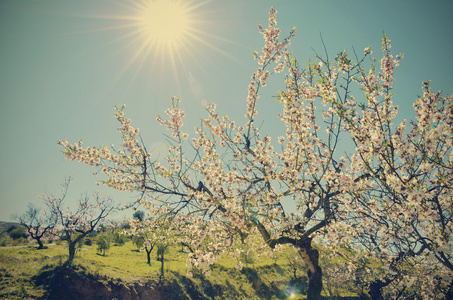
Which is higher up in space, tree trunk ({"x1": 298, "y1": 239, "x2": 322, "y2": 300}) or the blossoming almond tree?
the blossoming almond tree

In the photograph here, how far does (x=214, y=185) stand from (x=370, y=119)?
4635 mm

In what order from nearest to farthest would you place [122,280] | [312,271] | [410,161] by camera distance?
[410,161] < [312,271] < [122,280]

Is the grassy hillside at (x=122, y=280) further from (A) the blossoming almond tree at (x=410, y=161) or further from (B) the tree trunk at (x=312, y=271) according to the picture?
(A) the blossoming almond tree at (x=410, y=161)

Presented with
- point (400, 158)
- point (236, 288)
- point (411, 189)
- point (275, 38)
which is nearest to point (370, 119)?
point (400, 158)

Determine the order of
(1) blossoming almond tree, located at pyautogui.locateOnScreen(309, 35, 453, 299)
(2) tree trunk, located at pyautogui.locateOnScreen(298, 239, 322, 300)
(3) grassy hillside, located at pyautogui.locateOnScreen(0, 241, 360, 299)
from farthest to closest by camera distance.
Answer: (3) grassy hillside, located at pyautogui.locateOnScreen(0, 241, 360, 299) → (2) tree trunk, located at pyautogui.locateOnScreen(298, 239, 322, 300) → (1) blossoming almond tree, located at pyautogui.locateOnScreen(309, 35, 453, 299)

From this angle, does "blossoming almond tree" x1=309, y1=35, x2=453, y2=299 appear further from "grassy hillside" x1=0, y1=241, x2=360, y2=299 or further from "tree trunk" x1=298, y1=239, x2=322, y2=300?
"grassy hillside" x1=0, y1=241, x2=360, y2=299

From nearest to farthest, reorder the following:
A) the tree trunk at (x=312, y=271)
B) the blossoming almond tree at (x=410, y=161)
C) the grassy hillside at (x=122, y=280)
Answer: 1. the blossoming almond tree at (x=410, y=161)
2. the tree trunk at (x=312, y=271)
3. the grassy hillside at (x=122, y=280)

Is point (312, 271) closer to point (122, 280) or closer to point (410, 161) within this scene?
point (410, 161)

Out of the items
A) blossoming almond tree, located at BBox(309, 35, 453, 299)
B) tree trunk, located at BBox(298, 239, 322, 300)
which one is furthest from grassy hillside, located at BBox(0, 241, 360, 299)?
blossoming almond tree, located at BBox(309, 35, 453, 299)

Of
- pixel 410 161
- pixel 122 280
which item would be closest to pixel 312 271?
pixel 410 161

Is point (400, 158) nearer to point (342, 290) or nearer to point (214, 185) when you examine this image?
point (214, 185)

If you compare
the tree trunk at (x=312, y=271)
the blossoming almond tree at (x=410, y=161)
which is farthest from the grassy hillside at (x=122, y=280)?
the blossoming almond tree at (x=410, y=161)

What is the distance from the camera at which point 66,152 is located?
6984 millimetres

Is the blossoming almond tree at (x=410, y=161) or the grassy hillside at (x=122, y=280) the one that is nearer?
the blossoming almond tree at (x=410, y=161)
